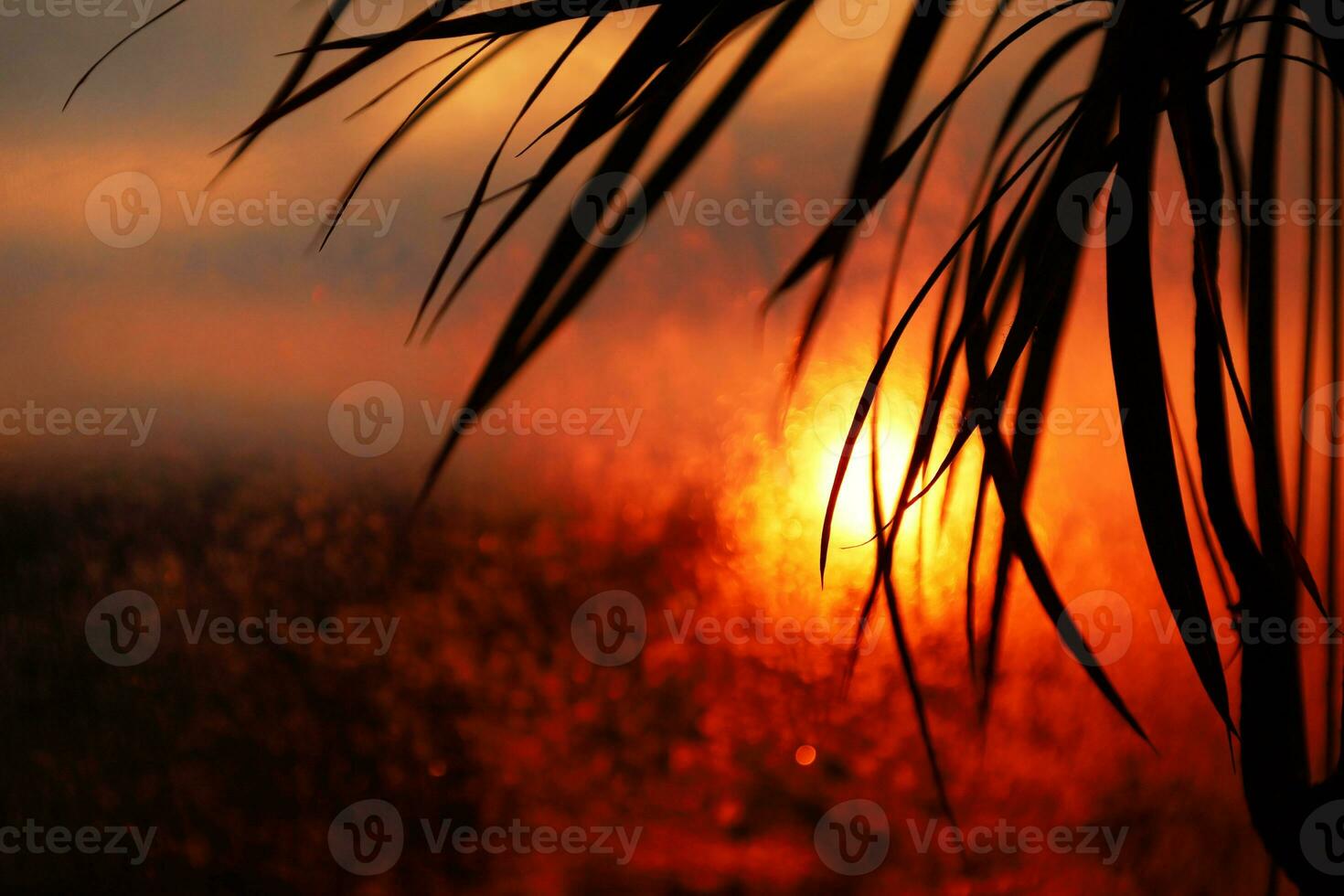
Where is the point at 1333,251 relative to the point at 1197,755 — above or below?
above

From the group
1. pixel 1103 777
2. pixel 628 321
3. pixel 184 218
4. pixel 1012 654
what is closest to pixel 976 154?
pixel 628 321

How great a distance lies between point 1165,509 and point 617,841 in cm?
63

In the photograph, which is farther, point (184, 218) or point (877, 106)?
point (184, 218)

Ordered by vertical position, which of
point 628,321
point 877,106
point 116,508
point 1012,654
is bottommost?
point 1012,654

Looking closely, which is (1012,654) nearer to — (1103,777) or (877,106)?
(1103,777)

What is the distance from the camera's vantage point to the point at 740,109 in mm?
819

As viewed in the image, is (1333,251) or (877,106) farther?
(1333,251)

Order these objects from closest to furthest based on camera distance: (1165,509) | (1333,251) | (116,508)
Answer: (1165,509) < (1333,251) < (116,508)

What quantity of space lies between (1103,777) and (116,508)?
91 cm

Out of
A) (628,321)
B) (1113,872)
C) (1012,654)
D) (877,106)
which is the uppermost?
(877,106)

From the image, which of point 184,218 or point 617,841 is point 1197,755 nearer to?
point 617,841

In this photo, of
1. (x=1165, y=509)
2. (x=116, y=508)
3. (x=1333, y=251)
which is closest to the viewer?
(x=1165, y=509)

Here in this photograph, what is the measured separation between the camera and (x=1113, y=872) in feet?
2.80

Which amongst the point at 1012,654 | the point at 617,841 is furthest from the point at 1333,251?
the point at 617,841
